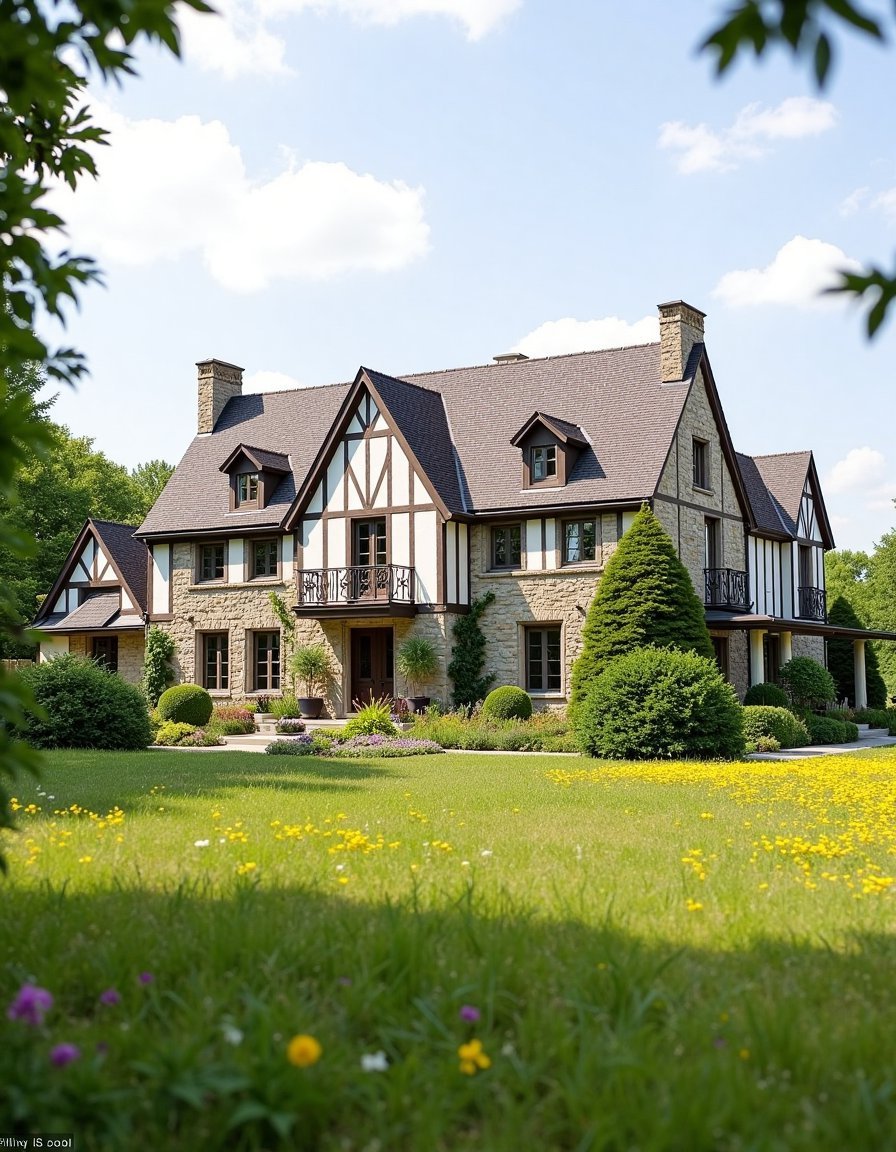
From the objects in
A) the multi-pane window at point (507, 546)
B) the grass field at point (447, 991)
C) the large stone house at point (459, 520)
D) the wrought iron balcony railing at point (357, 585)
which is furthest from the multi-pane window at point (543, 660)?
the grass field at point (447, 991)

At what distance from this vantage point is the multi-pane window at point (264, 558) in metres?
31.1

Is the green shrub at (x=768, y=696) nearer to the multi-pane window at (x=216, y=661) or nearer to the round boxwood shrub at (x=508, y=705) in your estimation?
the round boxwood shrub at (x=508, y=705)

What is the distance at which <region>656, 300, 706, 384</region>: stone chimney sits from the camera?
28578 mm

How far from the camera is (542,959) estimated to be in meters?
4.38

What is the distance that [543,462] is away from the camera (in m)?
28.4

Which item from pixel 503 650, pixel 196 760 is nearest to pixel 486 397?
pixel 503 650

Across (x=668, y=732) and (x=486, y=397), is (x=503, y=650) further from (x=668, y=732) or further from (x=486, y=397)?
(x=668, y=732)

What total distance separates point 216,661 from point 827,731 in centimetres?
1667

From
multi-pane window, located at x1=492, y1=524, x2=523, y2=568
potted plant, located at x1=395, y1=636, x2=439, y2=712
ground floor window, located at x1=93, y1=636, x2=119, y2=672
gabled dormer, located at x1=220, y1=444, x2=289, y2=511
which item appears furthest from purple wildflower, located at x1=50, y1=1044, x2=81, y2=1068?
ground floor window, located at x1=93, y1=636, x2=119, y2=672

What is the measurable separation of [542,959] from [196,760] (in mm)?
13510

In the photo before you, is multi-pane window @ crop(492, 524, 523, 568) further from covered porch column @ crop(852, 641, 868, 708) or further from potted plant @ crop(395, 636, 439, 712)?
covered porch column @ crop(852, 641, 868, 708)

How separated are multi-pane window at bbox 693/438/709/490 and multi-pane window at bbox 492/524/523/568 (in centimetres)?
504

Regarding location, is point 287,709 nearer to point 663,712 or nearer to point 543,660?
point 543,660

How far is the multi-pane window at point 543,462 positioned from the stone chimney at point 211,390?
38.5 feet
